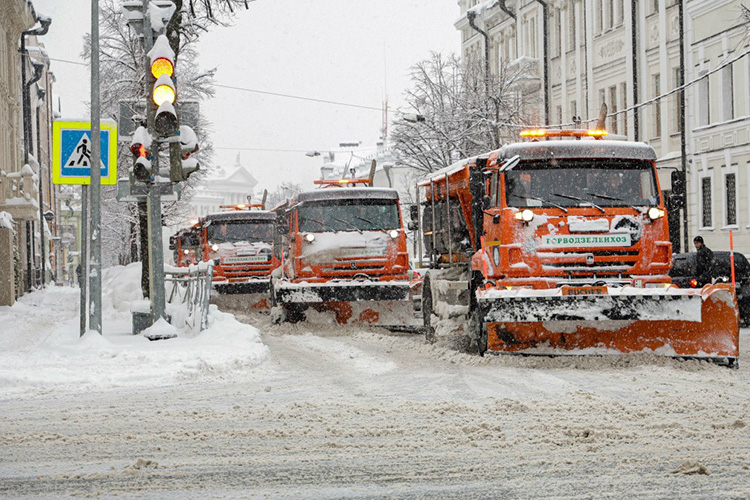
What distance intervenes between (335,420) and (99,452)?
190cm

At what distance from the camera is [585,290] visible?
464 inches

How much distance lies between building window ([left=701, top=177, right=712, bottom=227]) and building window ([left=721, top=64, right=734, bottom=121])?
2031 mm

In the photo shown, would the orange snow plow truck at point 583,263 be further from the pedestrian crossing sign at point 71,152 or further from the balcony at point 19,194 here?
the balcony at point 19,194

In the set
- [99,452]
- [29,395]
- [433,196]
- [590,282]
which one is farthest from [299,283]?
[99,452]

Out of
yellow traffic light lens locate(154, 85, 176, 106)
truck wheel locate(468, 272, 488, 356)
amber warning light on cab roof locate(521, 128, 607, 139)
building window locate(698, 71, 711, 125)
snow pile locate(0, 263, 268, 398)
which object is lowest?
snow pile locate(0, 263, 268, 398)

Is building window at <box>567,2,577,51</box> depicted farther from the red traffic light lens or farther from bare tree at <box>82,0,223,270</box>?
the red traffic light lens

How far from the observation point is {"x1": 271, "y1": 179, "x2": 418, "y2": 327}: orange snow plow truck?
19.1m

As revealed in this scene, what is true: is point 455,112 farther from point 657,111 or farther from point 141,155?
point 141,155

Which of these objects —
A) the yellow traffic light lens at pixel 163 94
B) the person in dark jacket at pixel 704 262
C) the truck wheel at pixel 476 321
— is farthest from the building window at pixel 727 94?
the yellow traffic light lens at pixel 163 94

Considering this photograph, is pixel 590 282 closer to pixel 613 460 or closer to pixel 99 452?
pixel 613 460

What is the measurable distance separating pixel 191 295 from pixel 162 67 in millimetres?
4430

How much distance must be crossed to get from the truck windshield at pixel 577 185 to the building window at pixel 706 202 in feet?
71.2

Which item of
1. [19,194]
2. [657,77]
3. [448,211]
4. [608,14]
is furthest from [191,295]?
[608,14]

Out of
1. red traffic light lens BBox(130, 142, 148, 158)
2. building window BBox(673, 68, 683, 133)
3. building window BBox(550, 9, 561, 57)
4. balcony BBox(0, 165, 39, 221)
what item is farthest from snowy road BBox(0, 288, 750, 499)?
building window BBox(550, 9, 561, 57)
